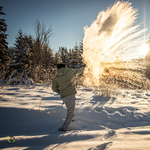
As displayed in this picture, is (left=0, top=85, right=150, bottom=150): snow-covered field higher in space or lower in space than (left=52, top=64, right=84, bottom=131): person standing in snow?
lower

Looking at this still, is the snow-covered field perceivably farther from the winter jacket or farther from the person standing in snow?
the winter jacket

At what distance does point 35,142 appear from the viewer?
60.7 inches

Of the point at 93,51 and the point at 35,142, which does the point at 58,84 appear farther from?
the point at 93,51

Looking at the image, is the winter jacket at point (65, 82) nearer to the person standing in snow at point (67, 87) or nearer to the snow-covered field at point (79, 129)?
the person standing in snow at point (67, 87)

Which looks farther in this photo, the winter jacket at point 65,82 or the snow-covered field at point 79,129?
the winter jacket at point 65,82

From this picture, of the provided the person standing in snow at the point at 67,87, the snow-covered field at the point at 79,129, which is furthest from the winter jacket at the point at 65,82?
the snow-covered field at the point at 79,129

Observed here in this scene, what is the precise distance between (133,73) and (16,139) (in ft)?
23.3

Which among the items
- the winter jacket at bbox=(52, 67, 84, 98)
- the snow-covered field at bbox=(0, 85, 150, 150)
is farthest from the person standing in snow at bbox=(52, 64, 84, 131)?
the snow-covered field at bbox=(0, 85, 150, 150)

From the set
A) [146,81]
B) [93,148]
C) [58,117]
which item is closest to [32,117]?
[58,117]

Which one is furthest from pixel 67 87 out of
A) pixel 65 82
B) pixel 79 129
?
pixel 79 129

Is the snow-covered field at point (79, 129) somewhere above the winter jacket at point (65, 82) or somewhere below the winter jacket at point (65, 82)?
below

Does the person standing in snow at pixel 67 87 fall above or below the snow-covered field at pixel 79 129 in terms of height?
above

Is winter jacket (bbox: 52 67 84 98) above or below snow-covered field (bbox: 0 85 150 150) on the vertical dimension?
above

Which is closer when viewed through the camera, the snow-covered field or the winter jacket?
the snow-covered field
